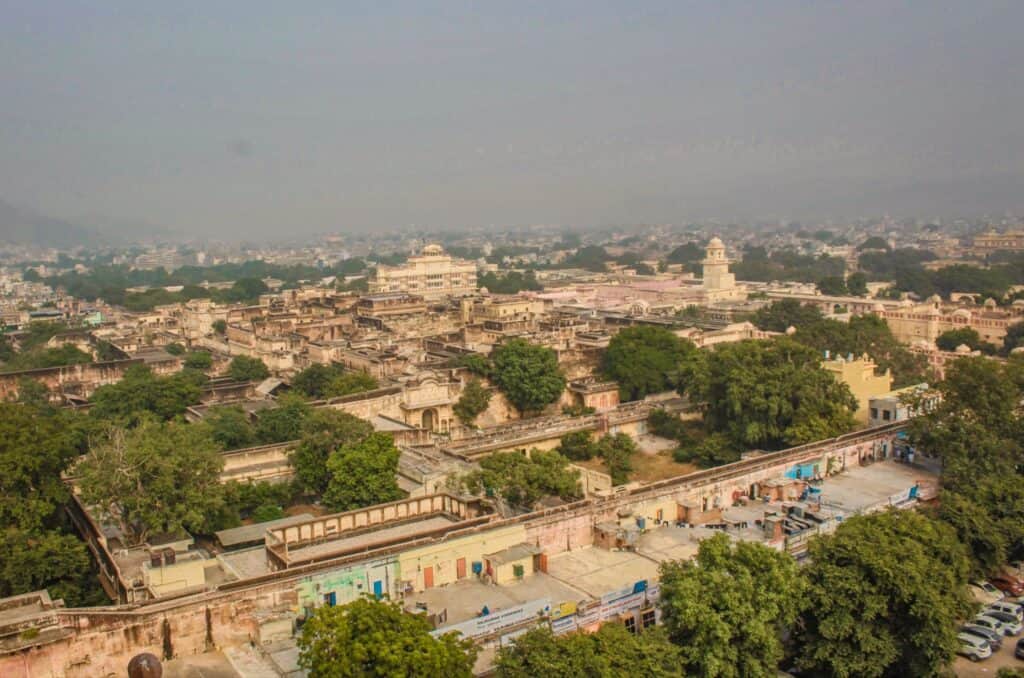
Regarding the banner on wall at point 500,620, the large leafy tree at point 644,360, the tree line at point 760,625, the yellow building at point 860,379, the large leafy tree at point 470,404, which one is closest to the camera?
the tree line at point 760,625

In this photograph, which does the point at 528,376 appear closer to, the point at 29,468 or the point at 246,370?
the point at 246,370

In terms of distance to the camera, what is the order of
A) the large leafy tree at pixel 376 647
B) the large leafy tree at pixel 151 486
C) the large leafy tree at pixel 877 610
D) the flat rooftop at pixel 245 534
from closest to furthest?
1. the large leafy tree at pixel 376 647
2. the large leafy tree at pixel 877 610
3. the large leafy tree at pixel 151 486
4. the flat rooftop at pixel 245 534

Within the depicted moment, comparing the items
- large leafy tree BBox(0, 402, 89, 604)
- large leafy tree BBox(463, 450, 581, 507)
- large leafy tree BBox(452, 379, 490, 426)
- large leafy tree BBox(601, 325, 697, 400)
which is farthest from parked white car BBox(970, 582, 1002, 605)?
large leafy tree BBox(0, 402, 89, 604)

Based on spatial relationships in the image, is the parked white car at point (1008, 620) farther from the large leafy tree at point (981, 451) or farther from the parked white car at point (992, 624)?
the large leafy tree at point (981, 451)

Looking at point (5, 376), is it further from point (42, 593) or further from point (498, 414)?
point (42, 593)

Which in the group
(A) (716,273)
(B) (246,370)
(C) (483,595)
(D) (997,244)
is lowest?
(D) (997,244)

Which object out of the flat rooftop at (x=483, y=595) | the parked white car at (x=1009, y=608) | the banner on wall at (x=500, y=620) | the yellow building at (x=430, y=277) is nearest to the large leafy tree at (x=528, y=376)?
the flat rooftop at (x=483, y=595)

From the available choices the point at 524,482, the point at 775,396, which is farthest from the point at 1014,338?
the point at 524,482
